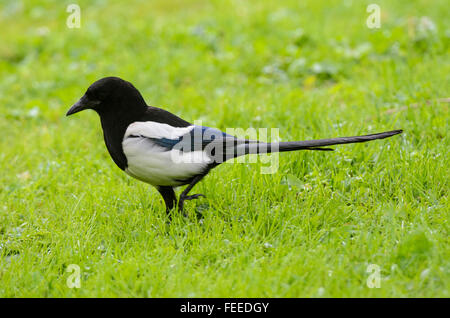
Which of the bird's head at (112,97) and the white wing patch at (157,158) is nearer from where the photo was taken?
the white wing patch at (157,158)

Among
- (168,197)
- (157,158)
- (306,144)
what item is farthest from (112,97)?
(306,144)

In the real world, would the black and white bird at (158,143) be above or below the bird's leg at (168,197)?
above

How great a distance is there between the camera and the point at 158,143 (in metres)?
2.77

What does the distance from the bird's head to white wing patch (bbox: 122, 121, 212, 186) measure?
130 millimetres

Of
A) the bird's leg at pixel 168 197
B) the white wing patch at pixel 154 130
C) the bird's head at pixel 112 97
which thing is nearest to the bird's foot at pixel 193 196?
the bird's leg at pixel 168 197

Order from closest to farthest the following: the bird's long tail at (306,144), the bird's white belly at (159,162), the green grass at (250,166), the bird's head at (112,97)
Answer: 1. the green grass at (250,166)
2. the bird's long tail at (306,144)
3. the bird's white belly at (159,162)
4. the bird's head at (112,97)

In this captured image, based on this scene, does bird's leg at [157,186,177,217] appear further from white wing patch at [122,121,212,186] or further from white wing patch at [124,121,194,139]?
white wing patch at [124,121,194,139]

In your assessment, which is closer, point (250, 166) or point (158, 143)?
point (158, 143)

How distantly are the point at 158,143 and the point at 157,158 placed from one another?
80 millimetres

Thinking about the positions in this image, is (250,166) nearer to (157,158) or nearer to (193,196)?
(193,196)

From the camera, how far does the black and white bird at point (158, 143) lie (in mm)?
2750

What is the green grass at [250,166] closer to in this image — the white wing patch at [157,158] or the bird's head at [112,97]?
the white wing patch at [157,158]

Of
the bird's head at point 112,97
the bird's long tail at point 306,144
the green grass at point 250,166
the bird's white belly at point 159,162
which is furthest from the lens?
the bird's head at point 112,97

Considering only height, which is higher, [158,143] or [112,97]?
[112,97]
